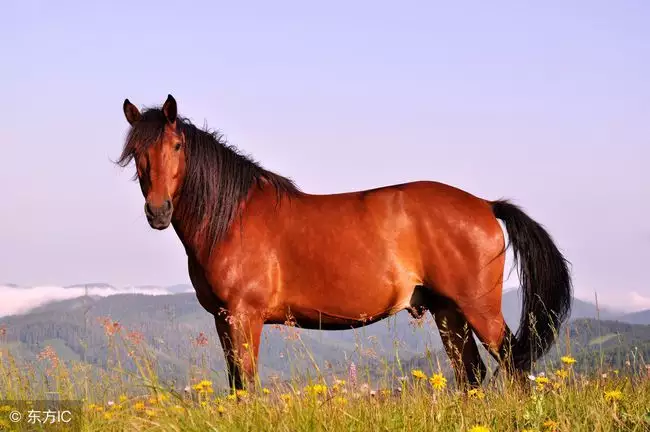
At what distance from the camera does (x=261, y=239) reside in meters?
9.31

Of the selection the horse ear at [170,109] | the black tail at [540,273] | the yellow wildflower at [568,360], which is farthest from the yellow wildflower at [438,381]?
the horse ear at [170,109]

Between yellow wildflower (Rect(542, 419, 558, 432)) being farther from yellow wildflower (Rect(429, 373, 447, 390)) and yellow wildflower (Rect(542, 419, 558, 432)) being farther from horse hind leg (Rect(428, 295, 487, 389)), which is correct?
horse hind leg (Rect(428, 295, 487, 389))

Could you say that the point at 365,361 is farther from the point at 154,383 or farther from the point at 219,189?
the point at 219,189

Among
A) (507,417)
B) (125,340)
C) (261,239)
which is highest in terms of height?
(261,239)

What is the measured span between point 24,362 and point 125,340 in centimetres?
245

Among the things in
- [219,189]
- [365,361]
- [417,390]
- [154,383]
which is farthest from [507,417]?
[219,189]

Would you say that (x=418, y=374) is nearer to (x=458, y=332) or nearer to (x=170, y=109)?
(x=458, y=332)

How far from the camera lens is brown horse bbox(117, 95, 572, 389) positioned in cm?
908

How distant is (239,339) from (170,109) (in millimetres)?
2724

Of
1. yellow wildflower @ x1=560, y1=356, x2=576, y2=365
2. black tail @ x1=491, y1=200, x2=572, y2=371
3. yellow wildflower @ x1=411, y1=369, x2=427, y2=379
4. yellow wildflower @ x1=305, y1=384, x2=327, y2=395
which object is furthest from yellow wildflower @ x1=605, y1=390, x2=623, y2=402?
black tail @ x1=491, y1=200, x2=572, y2=371

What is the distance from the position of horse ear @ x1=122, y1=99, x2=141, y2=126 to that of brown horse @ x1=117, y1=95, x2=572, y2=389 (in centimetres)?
1

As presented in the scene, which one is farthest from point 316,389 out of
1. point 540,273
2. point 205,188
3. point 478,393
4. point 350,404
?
point 540,273

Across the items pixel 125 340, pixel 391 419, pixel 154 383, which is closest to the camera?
pixel 391 419

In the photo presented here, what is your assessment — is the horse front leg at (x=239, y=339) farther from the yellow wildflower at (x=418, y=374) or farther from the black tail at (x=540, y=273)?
the black tail at (x=540, y=273)
